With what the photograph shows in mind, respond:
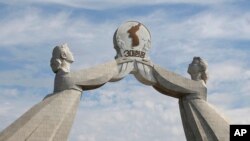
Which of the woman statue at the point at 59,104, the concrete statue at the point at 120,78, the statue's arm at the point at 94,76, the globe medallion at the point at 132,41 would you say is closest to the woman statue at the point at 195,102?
Result: the concrete statue at the point at 120,78

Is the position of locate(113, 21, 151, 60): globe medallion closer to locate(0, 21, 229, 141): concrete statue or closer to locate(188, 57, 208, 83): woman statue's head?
locate(0, 21, 229, 141): concrete statue

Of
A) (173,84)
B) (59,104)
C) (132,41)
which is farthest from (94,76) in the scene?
(173,84)

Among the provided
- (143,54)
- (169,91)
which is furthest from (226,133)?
(143,54)

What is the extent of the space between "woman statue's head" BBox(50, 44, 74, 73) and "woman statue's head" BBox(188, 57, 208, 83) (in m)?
2.19

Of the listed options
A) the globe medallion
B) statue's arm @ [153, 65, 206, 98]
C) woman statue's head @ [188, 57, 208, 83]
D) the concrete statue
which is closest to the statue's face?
the concrete statue

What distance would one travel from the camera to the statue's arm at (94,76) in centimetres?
985

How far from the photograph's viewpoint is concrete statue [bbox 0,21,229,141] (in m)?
9.41

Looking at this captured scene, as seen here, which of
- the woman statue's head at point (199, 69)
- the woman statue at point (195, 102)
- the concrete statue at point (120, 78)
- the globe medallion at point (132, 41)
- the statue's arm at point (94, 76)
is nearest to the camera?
the concrete statue at point (120, 78)

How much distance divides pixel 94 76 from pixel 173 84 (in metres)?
1.41

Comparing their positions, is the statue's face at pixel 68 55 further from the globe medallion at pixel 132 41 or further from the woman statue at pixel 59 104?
the globe medallion at pixel 132 41

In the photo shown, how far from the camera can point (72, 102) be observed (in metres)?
9.71

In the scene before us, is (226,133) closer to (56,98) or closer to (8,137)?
(56,98)

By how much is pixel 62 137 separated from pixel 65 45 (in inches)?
62.8

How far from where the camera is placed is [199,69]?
10.6m
